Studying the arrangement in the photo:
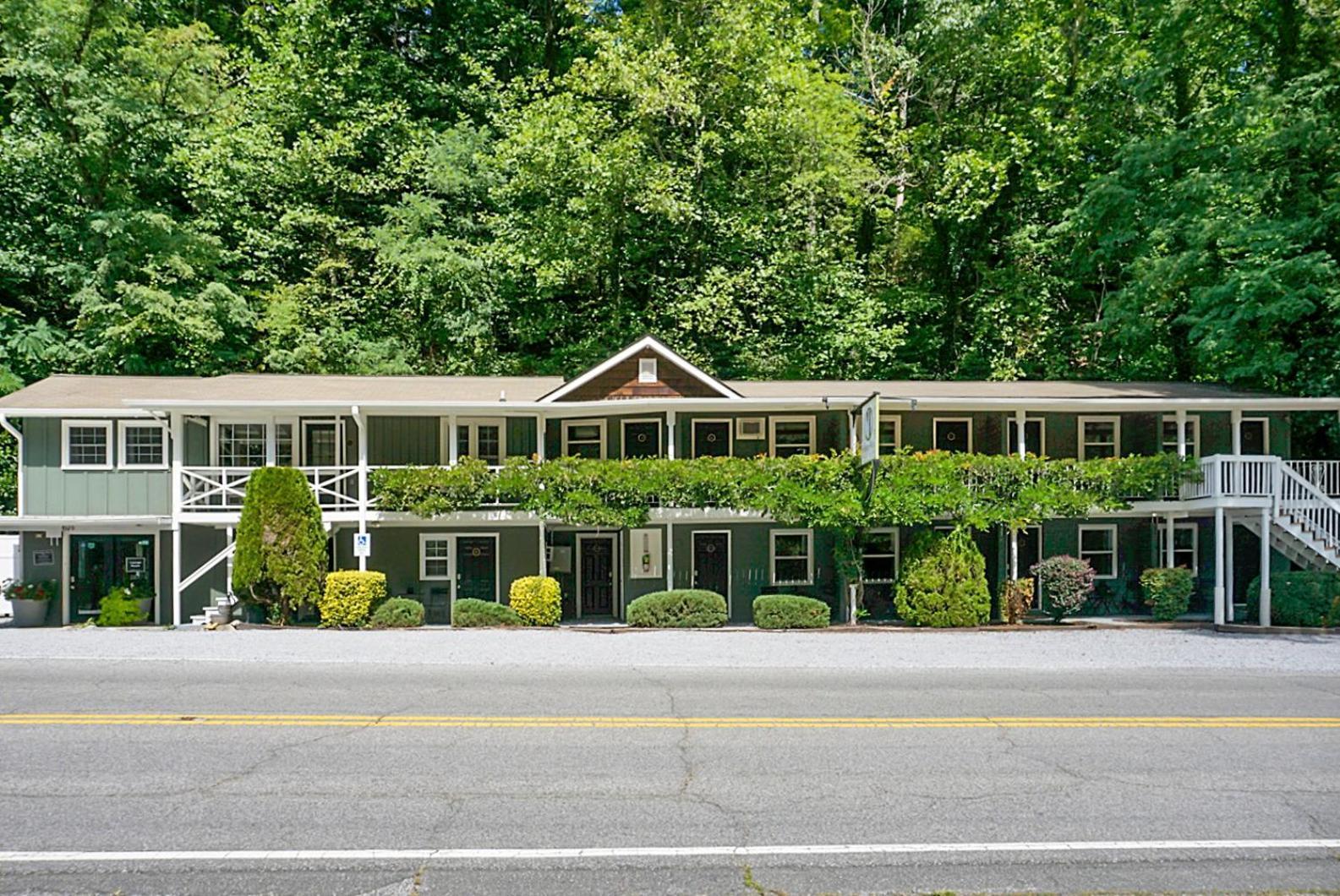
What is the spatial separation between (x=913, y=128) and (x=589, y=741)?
32.6 meters

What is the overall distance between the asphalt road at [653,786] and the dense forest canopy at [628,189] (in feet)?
66.3

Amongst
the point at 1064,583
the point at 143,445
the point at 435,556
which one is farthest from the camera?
the point at 435,556

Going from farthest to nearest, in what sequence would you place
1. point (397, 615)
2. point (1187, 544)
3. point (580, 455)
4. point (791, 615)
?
point (1187, 544)
point (580, 455)
point (791, 615)
point (397, 615)

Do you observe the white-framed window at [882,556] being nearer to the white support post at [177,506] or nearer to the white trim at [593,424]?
the white trim at [593,424]

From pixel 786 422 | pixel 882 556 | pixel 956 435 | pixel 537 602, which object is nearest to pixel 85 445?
pixel 537 602

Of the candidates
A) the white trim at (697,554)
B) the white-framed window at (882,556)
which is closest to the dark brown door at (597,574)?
the white trim at (697,554)

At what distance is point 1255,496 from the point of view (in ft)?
77.8

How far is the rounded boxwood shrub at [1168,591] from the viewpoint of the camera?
78.7ft

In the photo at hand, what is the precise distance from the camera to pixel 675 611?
76.2ft

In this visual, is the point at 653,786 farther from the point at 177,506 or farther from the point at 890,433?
the point at 890,433

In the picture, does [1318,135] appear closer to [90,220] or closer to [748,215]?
[748,215]

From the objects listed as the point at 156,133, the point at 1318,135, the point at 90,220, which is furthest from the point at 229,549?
the point at 1318,135

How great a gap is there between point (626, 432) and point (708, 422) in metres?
1.98

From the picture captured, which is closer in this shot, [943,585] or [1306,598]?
[1306,598]
